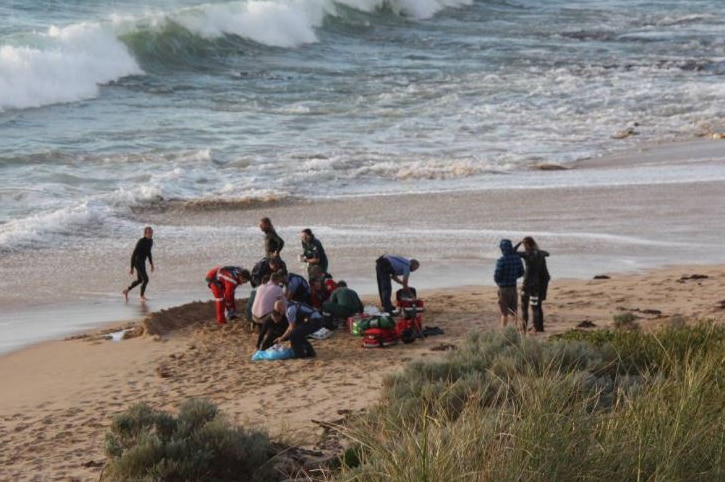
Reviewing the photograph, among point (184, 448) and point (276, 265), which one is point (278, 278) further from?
point (184, 448)

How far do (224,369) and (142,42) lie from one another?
3226 cm

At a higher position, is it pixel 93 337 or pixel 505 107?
pixel 505 107

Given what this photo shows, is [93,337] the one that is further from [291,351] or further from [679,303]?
[679,303]

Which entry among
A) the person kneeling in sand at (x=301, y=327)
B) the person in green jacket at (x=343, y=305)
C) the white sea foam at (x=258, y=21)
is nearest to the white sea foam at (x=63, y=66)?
the white sea foam at (x=258, y=21)

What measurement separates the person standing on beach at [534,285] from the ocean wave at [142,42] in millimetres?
23109

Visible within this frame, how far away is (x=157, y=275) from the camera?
58.4 feet

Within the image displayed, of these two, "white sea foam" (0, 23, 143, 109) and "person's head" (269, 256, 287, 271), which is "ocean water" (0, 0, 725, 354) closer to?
"white sea foam" (0, 23, 143, 109)

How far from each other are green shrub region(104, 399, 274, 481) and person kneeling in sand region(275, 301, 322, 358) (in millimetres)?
3857

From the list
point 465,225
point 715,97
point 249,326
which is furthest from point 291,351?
point 715,97

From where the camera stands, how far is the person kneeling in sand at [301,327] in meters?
13.0

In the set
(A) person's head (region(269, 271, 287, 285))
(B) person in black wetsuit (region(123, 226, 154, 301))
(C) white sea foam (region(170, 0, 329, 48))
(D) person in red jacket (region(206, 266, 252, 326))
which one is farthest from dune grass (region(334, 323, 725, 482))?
(C) white sea foam (region(170, 0, 329, 48))

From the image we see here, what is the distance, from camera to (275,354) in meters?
13.0

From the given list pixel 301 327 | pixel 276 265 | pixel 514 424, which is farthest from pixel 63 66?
pixel 514 424

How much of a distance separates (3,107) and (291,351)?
2282 centimetres
